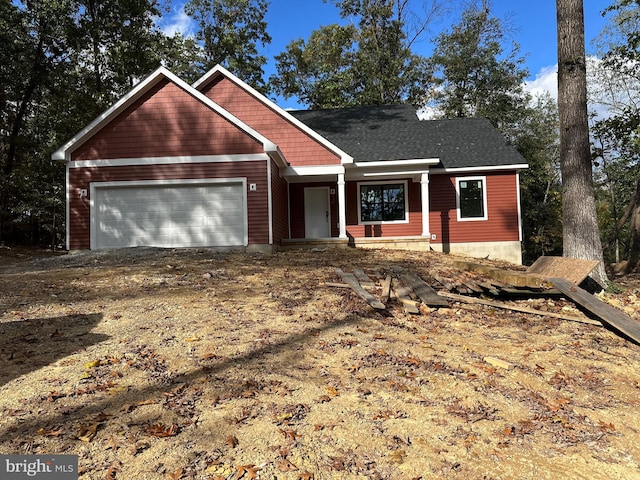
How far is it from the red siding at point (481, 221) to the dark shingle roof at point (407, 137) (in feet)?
2.15

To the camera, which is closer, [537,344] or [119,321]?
[537,344]

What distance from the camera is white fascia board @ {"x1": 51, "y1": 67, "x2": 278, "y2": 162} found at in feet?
38.3

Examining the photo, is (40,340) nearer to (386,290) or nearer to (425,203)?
(386,290)

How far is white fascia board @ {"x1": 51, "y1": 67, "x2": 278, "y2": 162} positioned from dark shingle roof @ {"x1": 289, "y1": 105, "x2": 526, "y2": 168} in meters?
4.12

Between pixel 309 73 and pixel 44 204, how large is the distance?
1970 centimetres

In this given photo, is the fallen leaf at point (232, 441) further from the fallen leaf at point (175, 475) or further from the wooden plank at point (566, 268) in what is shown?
→ the wooden plank at point (566, 268)

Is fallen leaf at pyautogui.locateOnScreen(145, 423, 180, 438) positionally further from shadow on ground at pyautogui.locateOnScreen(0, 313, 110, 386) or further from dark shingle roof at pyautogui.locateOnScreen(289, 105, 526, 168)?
dark shingle roof at pyautogui.locateOnScreen(289, 105, 526, 168)

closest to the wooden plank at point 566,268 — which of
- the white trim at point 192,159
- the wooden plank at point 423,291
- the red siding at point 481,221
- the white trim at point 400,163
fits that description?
the wooden plank at point 423,291

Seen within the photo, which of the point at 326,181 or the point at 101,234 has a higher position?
the point at 326,181

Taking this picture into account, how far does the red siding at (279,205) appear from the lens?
12695mm

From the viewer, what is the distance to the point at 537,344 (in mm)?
4715

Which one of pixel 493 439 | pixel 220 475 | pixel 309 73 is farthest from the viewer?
pixel 309 73

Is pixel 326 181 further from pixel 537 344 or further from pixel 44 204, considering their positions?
pixel 44 204

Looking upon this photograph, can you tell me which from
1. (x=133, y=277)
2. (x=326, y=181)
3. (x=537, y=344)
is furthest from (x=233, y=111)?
(x=537, y=344)
